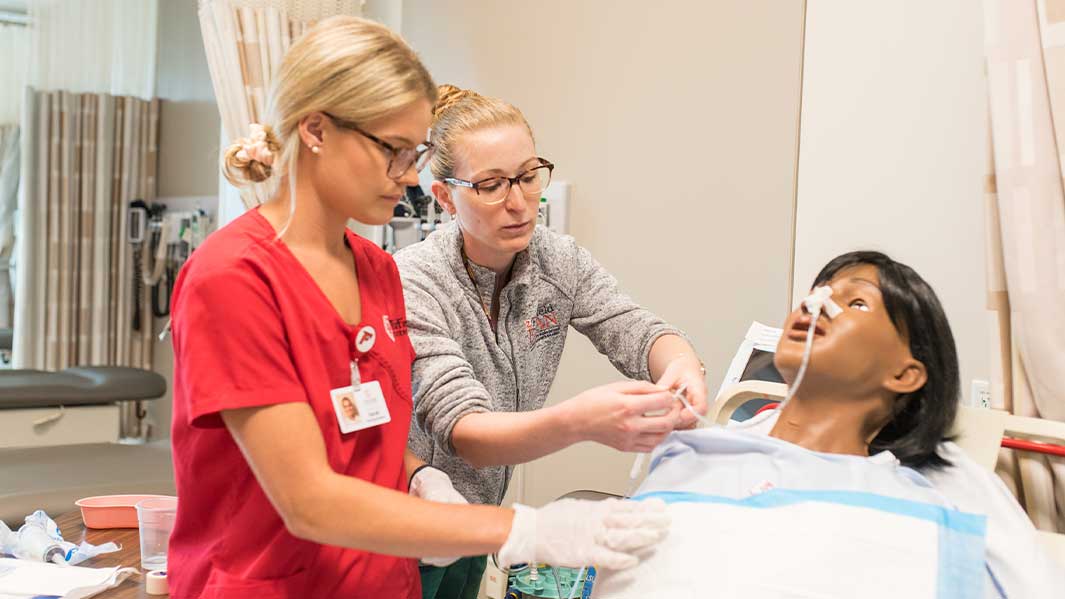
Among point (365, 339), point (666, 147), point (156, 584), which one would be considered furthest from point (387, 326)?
point (666, 147)

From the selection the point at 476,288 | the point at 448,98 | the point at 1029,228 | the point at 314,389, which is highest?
the point at 448,98

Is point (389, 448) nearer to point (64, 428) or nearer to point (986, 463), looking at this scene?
point (986, 463)

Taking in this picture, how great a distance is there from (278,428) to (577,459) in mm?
2105

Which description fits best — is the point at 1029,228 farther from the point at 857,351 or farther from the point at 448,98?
the point at 448,98

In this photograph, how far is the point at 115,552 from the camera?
201 cm

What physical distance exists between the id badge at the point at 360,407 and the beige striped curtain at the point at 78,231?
448 centimetres

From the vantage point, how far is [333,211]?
4.02ft

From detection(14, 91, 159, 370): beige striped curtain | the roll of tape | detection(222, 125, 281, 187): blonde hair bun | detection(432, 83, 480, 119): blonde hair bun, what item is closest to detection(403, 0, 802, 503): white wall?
detection(432, 83, 480, 119): blonde hair bun

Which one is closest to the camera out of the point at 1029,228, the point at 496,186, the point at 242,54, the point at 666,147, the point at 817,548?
the point at 817,548

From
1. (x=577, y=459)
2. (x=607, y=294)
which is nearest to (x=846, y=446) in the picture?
(x=607, y=294)

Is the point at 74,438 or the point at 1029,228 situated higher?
the point at 1029,228

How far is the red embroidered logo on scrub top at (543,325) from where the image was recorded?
1.70 meters

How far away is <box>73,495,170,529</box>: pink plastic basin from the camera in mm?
2203

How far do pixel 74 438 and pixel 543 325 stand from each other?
2.75 metres
